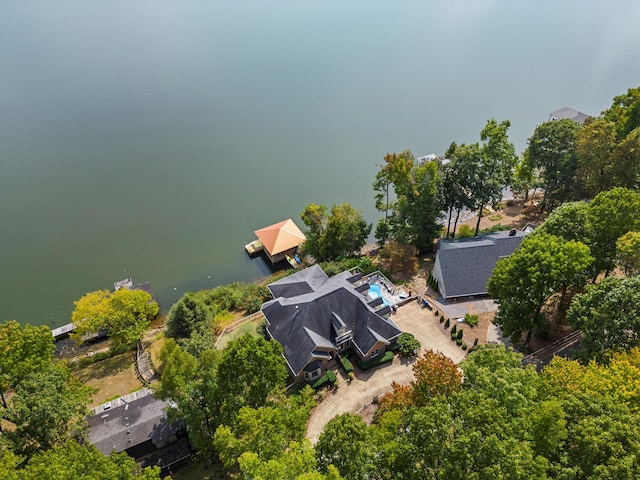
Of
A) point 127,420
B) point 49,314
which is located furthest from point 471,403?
point 49,314

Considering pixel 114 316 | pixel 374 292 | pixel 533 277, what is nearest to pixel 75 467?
pixel 114 316

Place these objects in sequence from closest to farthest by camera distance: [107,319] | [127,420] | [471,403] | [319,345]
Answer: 1. [471,403]
2. [127,420]
3. [319,345]
4. [107,319]

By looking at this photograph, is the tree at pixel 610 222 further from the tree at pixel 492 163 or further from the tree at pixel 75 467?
the tree at pixel 75 467

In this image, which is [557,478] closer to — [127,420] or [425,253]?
[127,420]

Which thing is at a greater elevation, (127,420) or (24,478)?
(24,478)

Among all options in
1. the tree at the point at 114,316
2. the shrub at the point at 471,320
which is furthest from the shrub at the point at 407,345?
the tree at the point at 114,316

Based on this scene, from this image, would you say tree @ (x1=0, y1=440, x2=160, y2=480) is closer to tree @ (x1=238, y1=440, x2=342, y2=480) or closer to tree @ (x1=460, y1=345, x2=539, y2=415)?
tree @ (x1=238, y1=440, x2=342, y2=480)
